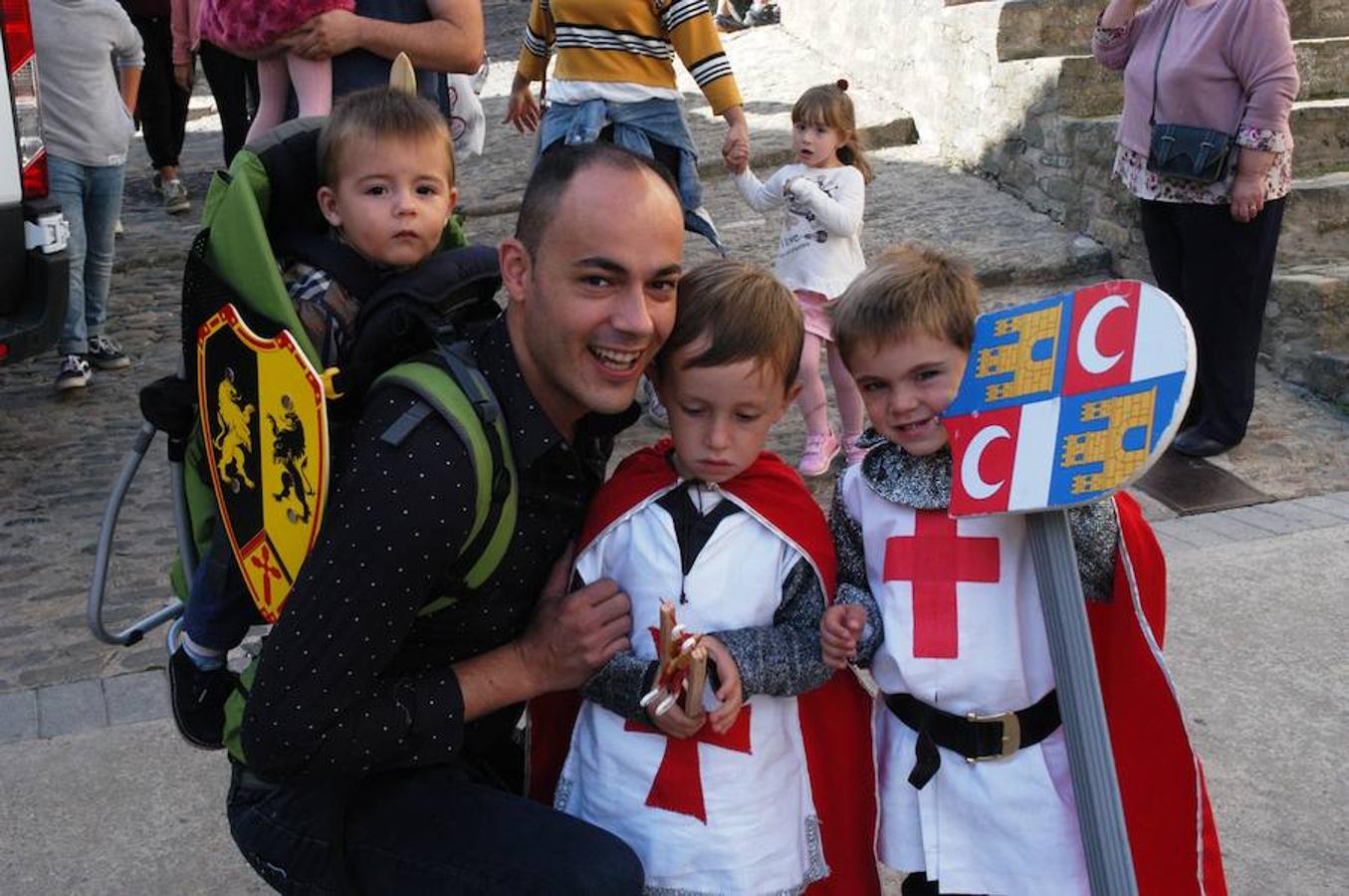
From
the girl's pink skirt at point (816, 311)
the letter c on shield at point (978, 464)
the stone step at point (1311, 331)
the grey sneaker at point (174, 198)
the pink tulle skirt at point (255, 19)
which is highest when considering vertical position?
the pink tulle skirt at point (255, 19)

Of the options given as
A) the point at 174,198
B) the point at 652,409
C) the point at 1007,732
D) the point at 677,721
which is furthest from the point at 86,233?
the point at 1007,732

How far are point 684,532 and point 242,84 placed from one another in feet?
20.8

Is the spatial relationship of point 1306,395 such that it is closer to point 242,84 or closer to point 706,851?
point 706,851

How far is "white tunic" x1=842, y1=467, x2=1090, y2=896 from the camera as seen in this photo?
2164 mm

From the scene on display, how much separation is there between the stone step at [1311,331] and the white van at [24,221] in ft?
14.9

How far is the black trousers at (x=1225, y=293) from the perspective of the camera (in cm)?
520

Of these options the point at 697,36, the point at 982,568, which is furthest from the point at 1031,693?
the point at 697,36

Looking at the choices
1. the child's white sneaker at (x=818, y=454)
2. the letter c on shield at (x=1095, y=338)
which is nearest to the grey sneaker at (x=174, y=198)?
the child's white sneaker at (x=818, y=454)

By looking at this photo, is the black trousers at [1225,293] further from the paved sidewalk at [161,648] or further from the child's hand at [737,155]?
the child's hand at [737,155]

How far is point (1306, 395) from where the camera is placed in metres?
5.87

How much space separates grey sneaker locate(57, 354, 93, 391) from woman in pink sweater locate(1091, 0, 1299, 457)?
163 inches

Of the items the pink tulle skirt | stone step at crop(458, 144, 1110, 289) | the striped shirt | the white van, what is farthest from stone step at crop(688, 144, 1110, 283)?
the pink tulle skirt

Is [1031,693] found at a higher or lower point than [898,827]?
higher

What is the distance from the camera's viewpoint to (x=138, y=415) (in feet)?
19.5
